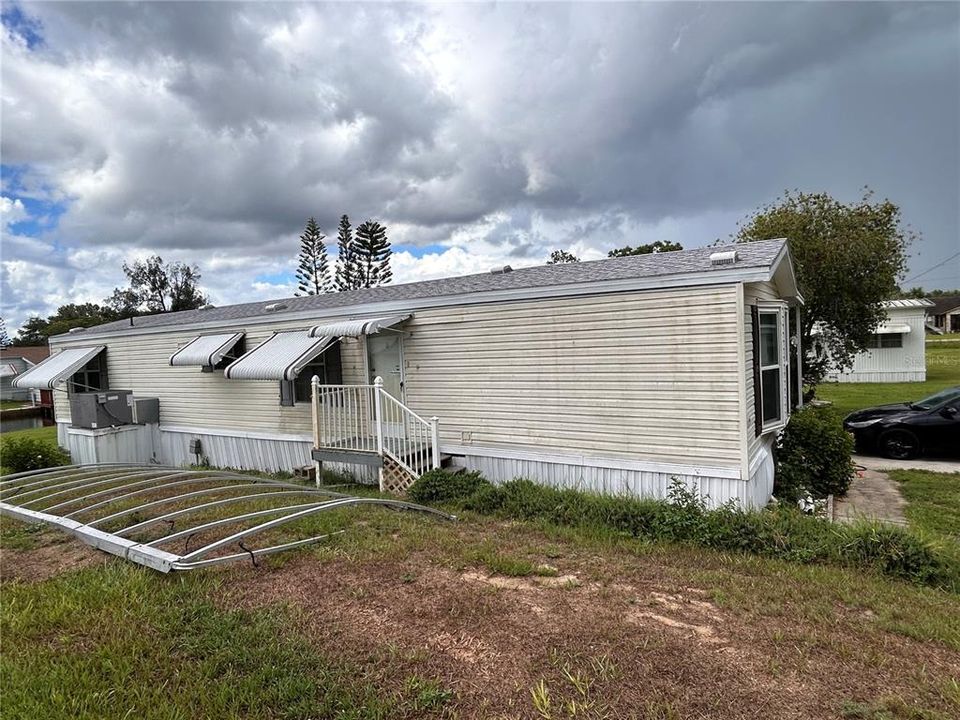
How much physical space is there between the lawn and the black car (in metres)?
6.78

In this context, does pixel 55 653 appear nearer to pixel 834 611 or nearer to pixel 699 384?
pixel 834 611

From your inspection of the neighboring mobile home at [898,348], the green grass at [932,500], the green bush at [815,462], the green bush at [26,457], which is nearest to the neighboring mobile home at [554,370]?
the green bush at [815,462]

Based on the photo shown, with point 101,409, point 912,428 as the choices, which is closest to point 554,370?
point 912,428

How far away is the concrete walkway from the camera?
6.48 meters

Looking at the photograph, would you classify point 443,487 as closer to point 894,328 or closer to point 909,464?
point 909,464

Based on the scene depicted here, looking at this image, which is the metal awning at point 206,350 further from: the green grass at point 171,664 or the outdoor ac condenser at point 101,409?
the green grass at point 171,664

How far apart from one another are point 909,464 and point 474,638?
30.6 feet

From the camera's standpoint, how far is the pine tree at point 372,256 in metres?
45.7

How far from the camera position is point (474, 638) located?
3.21 metres

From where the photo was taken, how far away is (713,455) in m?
6.23

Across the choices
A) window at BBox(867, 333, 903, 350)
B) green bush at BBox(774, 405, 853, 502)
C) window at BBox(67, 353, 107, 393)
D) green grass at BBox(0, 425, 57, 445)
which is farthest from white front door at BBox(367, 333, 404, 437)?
window at BBox(867, 333, 903, 350)

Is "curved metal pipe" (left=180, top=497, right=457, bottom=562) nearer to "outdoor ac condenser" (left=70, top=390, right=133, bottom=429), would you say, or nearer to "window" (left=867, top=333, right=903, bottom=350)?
"outdoor ac condenser" (left=70, top=390, right=133, bottom=429)

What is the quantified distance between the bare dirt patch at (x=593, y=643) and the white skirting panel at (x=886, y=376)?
736 inches

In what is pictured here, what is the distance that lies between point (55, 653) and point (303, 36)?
31.5ft
